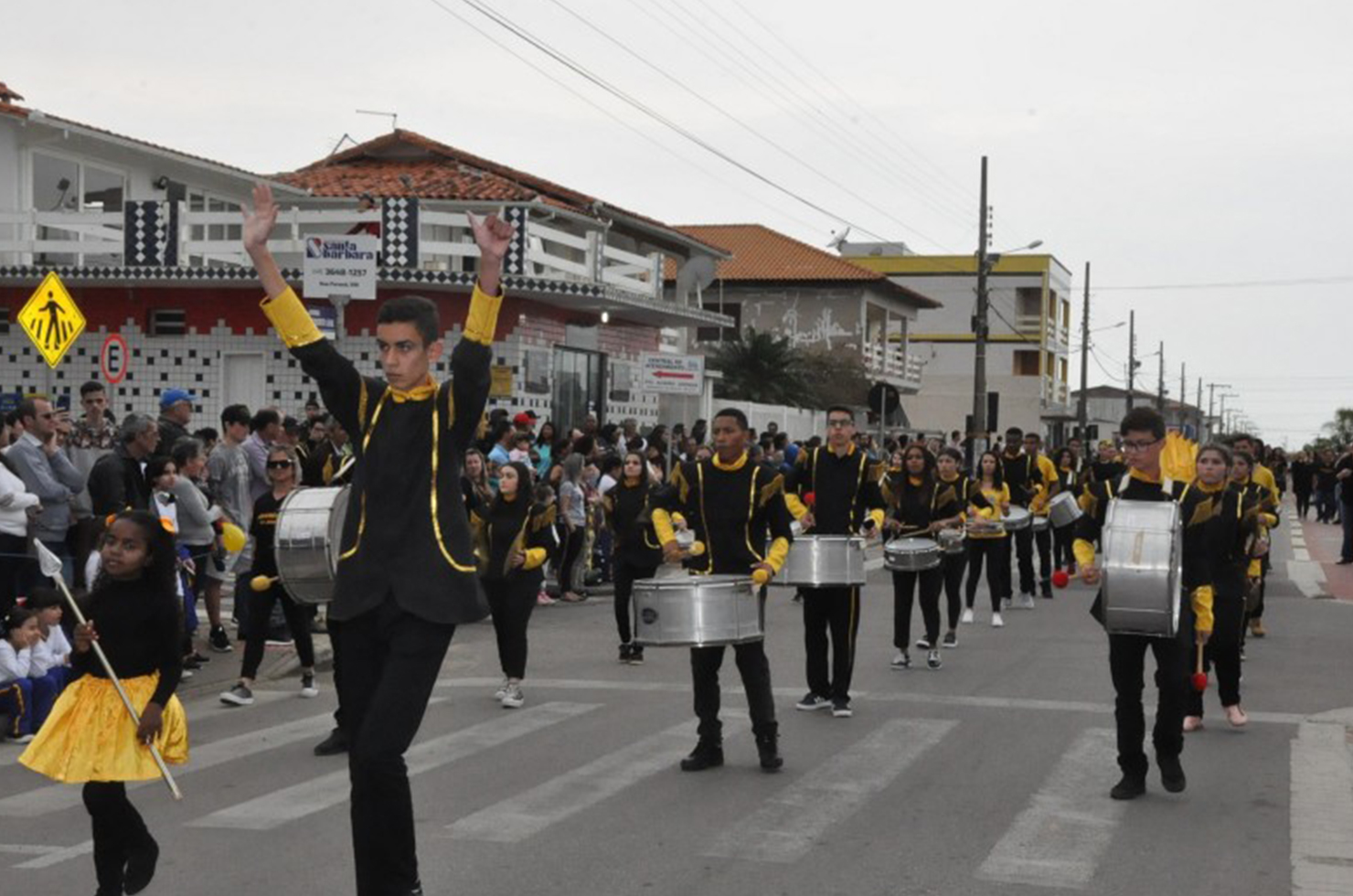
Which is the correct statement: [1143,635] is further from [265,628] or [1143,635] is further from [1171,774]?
[265,628]

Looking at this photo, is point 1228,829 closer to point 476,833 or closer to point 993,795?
point 993,795

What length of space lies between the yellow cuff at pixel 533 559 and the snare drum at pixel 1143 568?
4515 mm

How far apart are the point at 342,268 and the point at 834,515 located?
24.3 feet

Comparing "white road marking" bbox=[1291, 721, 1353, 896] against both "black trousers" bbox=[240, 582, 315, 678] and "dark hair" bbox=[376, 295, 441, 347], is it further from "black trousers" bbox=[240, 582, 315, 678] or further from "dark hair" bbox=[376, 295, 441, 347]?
"black trousers" bbox=[240, 582, 315, 678]

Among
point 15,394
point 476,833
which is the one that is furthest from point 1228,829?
point 15,394

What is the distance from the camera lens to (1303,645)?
56.3 feet

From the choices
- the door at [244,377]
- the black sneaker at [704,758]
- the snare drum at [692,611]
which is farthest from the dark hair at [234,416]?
the door at [244,377]

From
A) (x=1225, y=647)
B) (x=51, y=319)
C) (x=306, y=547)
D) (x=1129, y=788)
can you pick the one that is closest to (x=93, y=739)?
(x=306, y=547)

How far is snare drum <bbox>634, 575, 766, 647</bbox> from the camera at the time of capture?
30.6 feet

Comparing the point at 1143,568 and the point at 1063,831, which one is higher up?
the point at 1143,568

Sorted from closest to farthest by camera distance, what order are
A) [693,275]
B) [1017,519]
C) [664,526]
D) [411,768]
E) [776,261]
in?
[411,768] → [664,526] → [1017,519] → [693,275] → [776,261]

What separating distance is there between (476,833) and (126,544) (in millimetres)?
2293

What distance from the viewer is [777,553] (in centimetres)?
1000

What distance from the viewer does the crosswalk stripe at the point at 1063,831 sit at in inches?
291
